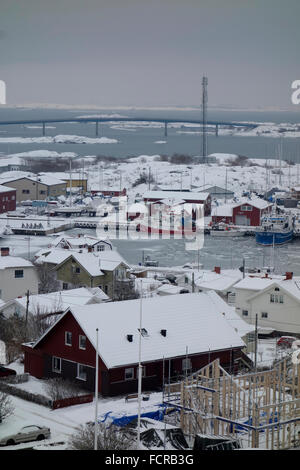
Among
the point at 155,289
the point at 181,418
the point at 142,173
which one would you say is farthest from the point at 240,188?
the point at 181,418

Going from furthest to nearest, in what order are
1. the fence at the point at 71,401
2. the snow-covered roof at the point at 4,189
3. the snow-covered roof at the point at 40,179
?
the snow-covered roof at the point at 40,179 < the snow-covered roof at the point at 4,189 < the fence at the point at 71,401

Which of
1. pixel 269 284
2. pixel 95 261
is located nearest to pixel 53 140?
pixel 95 261

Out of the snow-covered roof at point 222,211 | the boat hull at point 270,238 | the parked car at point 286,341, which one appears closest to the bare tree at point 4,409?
the parked car at point 286,341

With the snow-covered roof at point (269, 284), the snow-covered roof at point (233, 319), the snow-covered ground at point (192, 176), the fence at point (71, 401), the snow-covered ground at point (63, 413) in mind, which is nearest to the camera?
the snow-covered ground at point (63, 413)

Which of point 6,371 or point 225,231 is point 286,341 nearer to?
point 6,371

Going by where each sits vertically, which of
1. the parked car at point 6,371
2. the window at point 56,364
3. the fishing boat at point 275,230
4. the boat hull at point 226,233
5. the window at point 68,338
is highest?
the window at point 68,338

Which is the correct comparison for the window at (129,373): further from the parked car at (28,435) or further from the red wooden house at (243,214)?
the red wooden house at (243,214)

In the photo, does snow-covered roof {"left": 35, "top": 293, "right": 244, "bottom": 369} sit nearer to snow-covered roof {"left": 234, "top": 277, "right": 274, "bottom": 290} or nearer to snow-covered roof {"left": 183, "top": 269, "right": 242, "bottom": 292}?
snow-covered roof {"left": 234, "top": 277, "right": 274, "bottom": 290}
